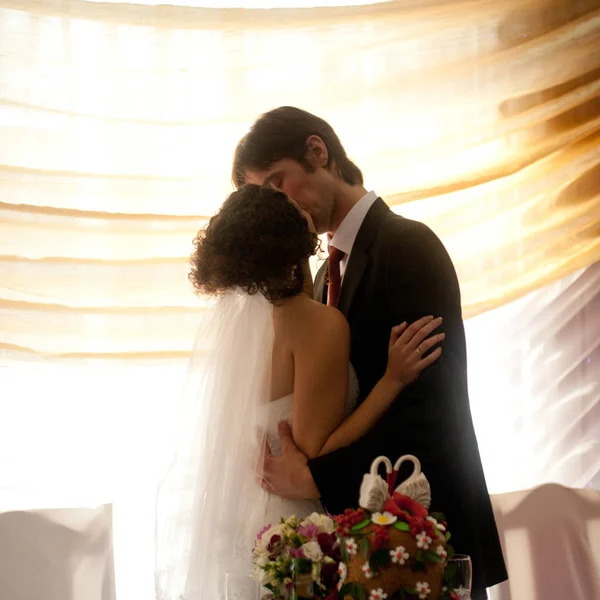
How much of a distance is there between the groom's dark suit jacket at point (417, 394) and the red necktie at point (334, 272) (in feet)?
0.48

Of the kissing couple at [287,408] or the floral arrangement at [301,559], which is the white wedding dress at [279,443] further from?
the floral arrangement at [301,559]

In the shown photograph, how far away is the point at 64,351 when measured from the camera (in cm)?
303

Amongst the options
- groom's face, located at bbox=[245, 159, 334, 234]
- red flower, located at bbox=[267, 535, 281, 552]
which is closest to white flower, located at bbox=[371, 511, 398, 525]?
red flower, located at bbox=[267, 535, 281, 552]

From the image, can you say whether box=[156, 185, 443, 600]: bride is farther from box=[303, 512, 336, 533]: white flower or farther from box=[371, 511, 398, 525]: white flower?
box=[371, 511, 398, 525]: white flower

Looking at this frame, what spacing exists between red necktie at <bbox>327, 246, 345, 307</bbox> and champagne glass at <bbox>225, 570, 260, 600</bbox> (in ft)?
2.68

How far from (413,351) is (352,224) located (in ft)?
1.64

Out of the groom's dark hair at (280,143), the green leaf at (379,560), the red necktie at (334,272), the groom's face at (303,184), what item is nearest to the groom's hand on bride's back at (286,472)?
the green leaf at (379,560)

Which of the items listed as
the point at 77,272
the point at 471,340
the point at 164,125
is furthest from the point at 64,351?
the point at 471,340

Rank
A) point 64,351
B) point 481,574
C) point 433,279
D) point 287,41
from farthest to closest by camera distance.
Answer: point 287,41, point 64,351, point 433,279, point 481,574

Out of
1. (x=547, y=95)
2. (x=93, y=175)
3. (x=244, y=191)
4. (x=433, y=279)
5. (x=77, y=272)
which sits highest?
(x=547, y=95)

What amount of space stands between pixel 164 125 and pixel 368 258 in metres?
1.33

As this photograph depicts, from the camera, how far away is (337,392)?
6.13ft

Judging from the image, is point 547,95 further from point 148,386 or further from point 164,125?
point 148,386

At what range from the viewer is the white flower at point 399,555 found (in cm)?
137
